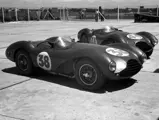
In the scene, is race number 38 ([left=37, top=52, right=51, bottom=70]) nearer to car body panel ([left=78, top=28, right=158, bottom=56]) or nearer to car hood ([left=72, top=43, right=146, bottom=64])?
car hood ([left=72, top=43, right=146, bottom=64])

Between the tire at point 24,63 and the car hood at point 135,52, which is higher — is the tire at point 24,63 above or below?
below

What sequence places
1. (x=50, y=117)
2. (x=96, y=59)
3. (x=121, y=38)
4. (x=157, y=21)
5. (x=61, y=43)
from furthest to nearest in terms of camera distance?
(x=157, y=21), (x=121, y=38), (x=61, y=43), (x=96, y=59), (x=50, y=117)

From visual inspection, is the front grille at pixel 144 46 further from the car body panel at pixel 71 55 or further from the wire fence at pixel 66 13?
the wire fence at pixel 66 13

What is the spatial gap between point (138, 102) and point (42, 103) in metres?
1.60

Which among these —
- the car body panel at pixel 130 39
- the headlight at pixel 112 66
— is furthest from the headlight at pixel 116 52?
the car body panel at pixel 130 39

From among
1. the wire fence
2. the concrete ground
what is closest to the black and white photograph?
the concrete ground

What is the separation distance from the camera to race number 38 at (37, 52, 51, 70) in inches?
215

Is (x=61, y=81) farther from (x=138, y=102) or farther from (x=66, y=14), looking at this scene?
(x=66, y=14)

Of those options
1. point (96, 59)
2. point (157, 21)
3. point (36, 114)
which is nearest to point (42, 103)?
point (36, 114)

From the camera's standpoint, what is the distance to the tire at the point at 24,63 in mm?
5930

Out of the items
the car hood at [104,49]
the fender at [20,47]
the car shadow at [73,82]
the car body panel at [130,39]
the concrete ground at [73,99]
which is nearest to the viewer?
the concrete ground at [73,99]

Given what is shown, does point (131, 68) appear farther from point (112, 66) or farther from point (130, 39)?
point (130, 39)

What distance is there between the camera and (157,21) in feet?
74.4

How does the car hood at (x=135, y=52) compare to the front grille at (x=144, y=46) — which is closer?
the car hood at (x=135, y=52)
